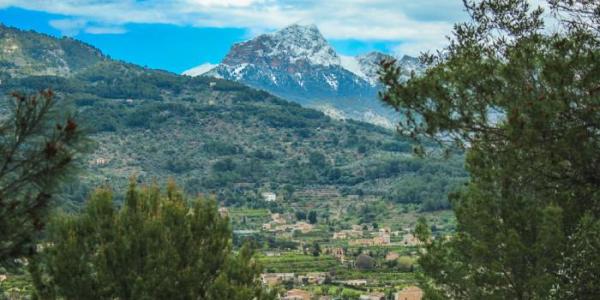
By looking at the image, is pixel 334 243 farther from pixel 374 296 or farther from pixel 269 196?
pixel 269 196

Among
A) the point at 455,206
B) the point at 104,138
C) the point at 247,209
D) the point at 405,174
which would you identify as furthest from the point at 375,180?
the point at 455,206

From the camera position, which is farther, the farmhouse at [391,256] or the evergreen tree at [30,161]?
the farmhouse at [391,256]

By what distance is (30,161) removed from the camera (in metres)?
6.11

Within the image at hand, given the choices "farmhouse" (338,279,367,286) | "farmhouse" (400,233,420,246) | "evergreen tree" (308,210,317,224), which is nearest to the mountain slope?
"evergreen tree" (308,210,317,224)

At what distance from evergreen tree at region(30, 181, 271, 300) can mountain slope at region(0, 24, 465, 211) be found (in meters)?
105

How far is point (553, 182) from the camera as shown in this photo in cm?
1000

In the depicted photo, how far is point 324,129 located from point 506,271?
15816 centimetres

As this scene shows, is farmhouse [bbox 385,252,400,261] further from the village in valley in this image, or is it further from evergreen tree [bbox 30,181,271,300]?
evergreen tree [bbox 30,181,271,300]

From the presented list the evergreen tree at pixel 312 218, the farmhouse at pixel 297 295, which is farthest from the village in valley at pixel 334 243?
the evergreen tree at pixel 312 218

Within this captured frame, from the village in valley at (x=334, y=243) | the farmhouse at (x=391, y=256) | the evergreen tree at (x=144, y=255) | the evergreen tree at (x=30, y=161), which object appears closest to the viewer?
the evergreen tree at (x=30, y=161)

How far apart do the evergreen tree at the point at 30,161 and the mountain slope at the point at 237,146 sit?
112355mm

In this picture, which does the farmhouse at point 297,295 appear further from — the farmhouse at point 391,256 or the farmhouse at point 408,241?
the farmhouse at point 408,241

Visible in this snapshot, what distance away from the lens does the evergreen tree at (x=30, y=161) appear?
6.02 meters

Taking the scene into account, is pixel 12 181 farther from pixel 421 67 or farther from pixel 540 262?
pixel 540 262
